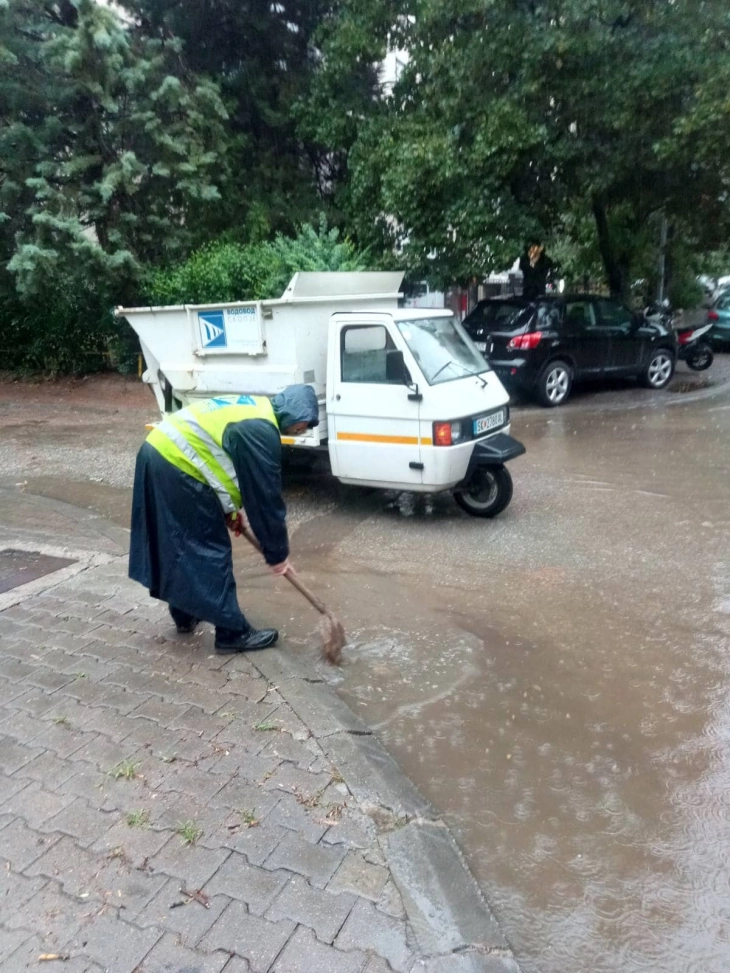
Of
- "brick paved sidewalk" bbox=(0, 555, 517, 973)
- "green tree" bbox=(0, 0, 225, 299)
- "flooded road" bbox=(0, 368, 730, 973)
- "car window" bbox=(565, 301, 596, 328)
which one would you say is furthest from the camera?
"green tree" bbox=(0, 0, 225, 299)

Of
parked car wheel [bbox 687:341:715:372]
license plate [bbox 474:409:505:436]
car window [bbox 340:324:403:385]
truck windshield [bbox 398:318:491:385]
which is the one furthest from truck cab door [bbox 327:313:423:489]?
parked car wheel [bbox 687:341:715:372]

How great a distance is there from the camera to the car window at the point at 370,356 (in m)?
6.98

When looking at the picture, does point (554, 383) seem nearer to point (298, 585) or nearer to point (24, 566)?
point (24, 566)

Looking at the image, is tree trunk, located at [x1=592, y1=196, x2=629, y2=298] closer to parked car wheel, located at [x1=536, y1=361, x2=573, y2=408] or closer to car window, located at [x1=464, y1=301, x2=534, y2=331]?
car window, located at [x1=464, y1=301, x2=534, y2=331]

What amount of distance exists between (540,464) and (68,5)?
1093 centimetres

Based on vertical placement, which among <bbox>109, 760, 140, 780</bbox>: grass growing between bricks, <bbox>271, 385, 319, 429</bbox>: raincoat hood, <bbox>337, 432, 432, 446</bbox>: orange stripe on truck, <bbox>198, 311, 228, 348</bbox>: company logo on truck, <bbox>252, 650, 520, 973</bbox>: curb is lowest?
<bbox>252, 650, 520, 973</bbox>: curb

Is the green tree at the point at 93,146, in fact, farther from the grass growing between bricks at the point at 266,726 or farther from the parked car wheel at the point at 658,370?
the grass growing between bricks at the point at 266,726

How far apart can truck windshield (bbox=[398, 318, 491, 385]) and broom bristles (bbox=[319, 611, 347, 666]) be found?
278 centimetres

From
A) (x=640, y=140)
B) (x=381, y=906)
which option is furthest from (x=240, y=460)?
(x=640, y=140)

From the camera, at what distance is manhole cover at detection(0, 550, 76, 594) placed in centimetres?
586

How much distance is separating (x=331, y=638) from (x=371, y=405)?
2.87 metres

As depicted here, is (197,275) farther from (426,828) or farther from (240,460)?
(426,828)

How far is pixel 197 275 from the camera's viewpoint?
12.9 m

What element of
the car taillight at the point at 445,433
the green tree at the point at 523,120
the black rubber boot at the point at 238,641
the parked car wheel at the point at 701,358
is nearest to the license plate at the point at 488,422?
the car taillight at the point at 445,433
